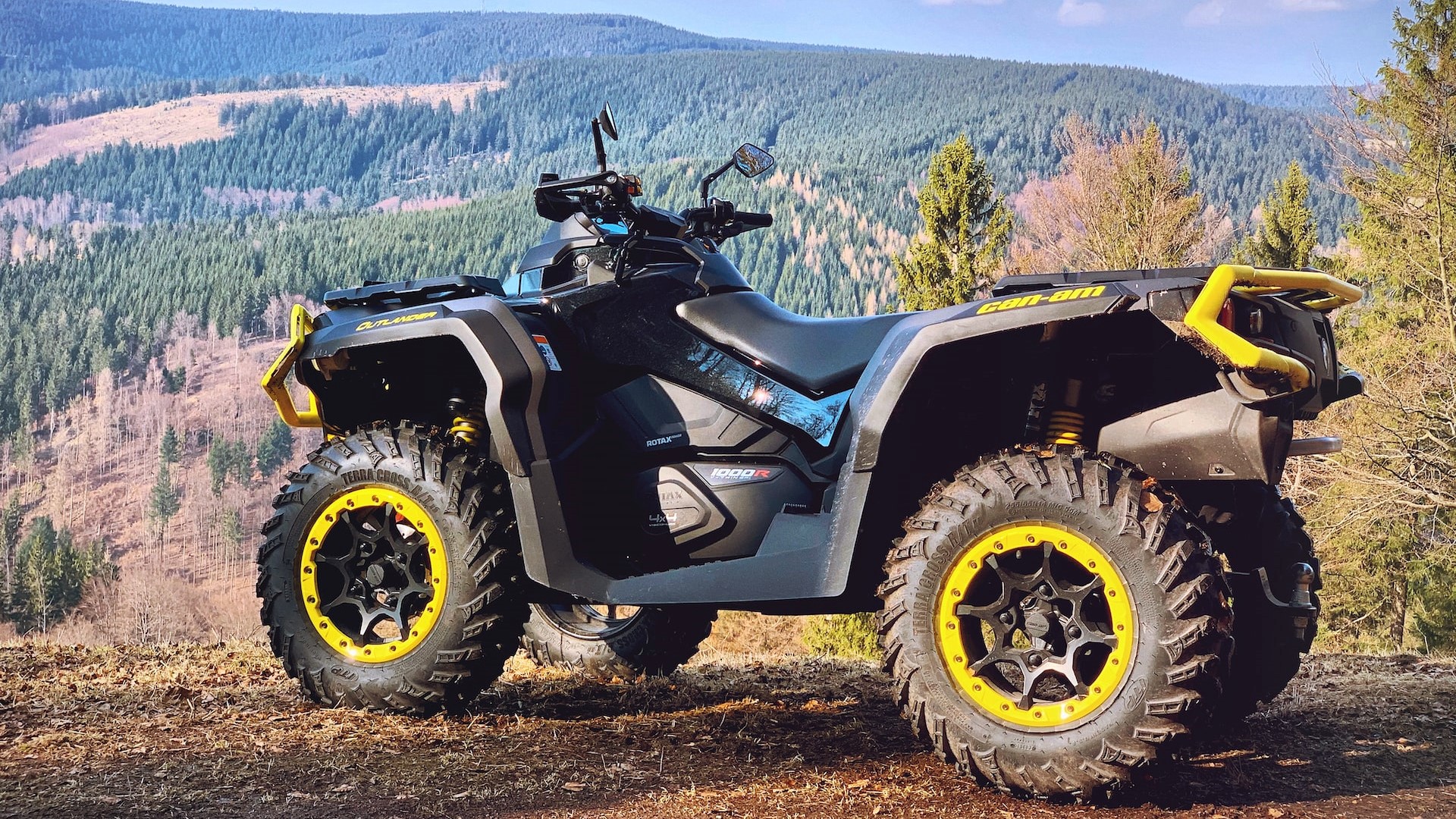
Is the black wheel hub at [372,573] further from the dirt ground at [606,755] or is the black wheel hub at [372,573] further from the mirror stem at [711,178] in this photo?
the mirror stem at [711,178]

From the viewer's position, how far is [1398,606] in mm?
26297

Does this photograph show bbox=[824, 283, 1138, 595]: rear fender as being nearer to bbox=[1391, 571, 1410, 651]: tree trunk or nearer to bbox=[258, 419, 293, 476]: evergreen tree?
bbox=[1391, 571, 1410, 651]: tree trunk

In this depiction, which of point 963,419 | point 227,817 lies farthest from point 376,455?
point 963,419

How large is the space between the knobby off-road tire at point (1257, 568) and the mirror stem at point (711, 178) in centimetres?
246

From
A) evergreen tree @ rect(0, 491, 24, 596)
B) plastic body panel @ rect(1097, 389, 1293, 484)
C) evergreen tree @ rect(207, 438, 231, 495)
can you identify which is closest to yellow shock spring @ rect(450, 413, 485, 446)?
plastic body panel @ rect(1097, 389, 1293, 484)

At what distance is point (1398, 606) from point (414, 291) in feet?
86.9

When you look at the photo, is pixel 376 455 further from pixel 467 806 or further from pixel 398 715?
pixel 467 806

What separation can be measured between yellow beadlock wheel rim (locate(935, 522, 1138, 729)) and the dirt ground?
328 millimetres

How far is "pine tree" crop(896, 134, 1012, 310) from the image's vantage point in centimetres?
3294

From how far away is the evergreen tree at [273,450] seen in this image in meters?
128

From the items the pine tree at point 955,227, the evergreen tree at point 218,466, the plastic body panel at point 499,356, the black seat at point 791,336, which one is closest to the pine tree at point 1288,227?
the pine tree at point 955,227

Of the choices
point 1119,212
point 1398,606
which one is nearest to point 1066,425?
point 1398,606

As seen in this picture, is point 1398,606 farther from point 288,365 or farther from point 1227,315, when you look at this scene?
point 288,365

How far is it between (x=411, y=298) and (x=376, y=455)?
76 cm
